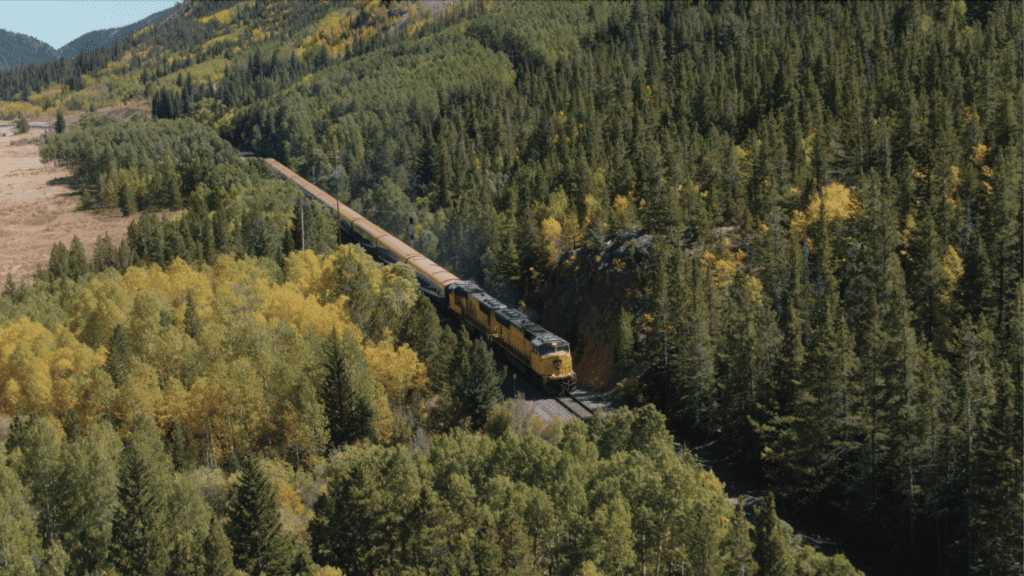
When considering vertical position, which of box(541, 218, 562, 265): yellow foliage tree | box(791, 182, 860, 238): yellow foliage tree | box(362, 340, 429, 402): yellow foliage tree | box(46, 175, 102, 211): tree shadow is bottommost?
box(362, 340, 429, 402): yellow foliage tree

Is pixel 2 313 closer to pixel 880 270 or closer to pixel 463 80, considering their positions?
pixel 880 270

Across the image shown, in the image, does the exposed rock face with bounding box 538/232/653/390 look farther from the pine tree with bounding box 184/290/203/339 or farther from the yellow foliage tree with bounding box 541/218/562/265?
the pine tree with bounding box 184/290/203/339

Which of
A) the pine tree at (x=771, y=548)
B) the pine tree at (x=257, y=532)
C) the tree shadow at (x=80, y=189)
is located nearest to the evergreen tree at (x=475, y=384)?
the pine tree at (x=257, y=532)

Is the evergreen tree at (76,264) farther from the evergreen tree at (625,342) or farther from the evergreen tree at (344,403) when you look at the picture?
the evergreen tree at (625,342)

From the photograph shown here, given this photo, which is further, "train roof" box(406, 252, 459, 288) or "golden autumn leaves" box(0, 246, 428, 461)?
"train roof" box(406, 252, 459, 288)

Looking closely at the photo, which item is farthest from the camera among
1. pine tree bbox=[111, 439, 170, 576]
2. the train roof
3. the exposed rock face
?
the train roof

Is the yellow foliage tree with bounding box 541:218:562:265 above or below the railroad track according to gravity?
above

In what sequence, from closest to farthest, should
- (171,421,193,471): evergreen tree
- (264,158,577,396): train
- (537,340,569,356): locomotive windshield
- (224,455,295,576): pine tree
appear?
(224,455,295,576): pine tree → (171,421,193,471): evergreen tree → (537,340,569,356): locomotive windshield → (264,158,577,396): train

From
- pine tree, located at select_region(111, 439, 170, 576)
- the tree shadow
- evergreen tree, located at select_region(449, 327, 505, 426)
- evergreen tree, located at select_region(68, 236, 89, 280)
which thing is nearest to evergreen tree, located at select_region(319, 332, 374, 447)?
evergreen tree, located at select_region(449, 327, 505, 426)
